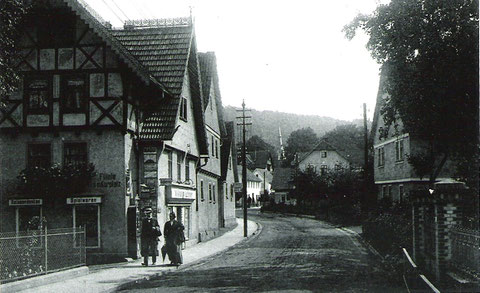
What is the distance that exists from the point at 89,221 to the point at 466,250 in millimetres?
14189

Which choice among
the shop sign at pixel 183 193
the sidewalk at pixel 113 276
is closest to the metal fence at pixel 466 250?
the sidewalk at pixel 113 276

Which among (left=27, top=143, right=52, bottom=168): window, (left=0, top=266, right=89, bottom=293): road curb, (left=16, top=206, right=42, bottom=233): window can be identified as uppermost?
(left=27, top=143, right=52, bottom=168): window

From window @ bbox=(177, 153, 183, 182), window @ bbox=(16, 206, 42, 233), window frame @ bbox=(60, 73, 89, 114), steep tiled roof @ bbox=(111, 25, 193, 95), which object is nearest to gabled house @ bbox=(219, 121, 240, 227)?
window @ bbox=(177, 153, 183, 182)

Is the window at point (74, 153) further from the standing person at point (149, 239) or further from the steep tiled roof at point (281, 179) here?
the steep tiled roof at point (281, 179)

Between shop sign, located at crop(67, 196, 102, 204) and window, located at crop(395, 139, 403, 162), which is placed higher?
window, located at crop(395, 139, 403, 162)

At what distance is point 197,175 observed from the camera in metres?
32.0

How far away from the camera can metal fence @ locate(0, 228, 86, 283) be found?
13836 mm

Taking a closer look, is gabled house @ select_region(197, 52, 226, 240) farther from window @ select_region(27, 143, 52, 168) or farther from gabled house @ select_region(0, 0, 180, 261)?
window @ select_region(27, 143, 52, 168)

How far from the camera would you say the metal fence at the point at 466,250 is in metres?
10.4

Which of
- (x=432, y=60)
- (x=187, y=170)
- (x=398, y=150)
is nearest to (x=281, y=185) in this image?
(x=398, y=150)

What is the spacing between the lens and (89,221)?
2153cm

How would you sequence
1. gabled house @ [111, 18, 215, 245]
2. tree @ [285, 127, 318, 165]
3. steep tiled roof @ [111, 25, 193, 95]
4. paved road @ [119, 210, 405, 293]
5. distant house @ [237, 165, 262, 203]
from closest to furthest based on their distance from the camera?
paved road @ [119, 210, 405, 293], gabled house @ [111, 18, 215, 245], steep tiled roof @ [111, 25, 193, 95], distant house @ [237, 165, 262, 203], tree @ [285, 127, 318, 165]

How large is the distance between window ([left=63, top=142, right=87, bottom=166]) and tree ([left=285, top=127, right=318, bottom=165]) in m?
109

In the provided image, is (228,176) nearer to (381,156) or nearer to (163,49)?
(381,156)
